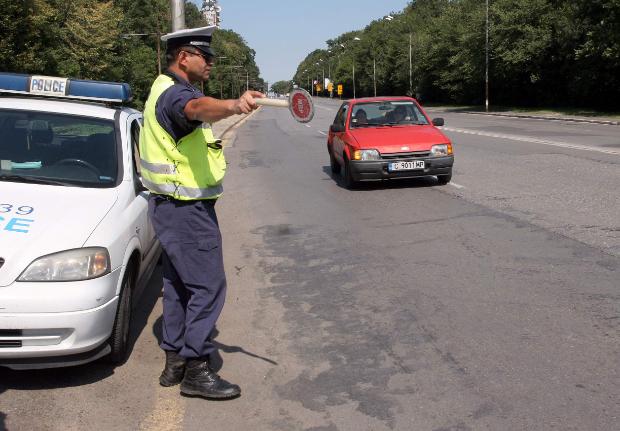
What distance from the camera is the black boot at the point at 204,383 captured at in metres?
3.81

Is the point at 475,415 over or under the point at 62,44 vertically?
under

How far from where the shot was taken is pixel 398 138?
454 inches

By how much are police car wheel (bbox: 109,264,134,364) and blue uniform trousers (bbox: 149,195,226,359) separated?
504 millimetres

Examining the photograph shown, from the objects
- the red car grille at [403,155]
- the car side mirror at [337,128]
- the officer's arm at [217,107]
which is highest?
the officer's arm at [217,107]

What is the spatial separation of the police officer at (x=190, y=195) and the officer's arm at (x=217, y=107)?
182mm

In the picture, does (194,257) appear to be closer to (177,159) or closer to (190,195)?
(190,195)

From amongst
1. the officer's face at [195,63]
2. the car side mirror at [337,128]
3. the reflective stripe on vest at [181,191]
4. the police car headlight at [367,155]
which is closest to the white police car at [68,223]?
the reflective stripe on vest at [181,191]

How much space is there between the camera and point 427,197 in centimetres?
1072

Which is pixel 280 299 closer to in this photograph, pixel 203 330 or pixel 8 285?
pixel 203 330

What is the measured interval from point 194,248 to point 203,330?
0.46 m

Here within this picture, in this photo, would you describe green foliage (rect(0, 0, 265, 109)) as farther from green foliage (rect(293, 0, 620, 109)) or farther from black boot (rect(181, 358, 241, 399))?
green foliage (rect(293, 0, 620, 109))

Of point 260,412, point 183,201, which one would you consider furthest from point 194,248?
point 260,412

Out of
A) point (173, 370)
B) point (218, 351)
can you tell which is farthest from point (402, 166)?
point (173, 370)

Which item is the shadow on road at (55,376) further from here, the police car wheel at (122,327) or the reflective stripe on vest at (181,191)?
the reflective stripe on vest at (181,191)
